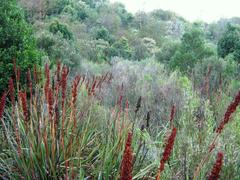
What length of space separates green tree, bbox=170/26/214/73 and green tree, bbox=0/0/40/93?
11095 mm

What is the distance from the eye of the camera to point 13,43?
19.9 ft

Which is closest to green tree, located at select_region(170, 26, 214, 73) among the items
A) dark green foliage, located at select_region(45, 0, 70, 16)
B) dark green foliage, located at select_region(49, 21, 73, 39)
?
dark green foliage, located at select_region(49, 21, 73, 39)

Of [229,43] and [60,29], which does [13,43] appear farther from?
[60,29]

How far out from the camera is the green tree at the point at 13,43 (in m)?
5.75

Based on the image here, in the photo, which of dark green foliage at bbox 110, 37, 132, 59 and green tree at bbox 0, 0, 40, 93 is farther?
dark green foliage at bbox 110, 37, 132, 59

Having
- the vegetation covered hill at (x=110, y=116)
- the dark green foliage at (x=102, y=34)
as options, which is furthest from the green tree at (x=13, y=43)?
the dark green foliage at (x=102, y=34)

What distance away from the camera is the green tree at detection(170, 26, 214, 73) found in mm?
16656

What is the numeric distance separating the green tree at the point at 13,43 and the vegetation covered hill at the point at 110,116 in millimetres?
17

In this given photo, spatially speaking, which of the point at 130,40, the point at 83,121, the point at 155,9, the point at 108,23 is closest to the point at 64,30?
the point at 130,40

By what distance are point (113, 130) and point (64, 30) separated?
18.7m

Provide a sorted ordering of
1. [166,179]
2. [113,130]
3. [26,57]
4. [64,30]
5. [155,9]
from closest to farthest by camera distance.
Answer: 1. [166,179]
2. [113,130]
3. [26,57]
4. [64,30]
5. [155,9]

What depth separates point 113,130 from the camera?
3.89m

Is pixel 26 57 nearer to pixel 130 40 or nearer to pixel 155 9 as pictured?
pixel 130 40

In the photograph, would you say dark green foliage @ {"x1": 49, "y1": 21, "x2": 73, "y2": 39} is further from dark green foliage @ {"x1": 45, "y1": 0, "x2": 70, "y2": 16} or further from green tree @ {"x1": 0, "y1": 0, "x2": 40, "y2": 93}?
green tree @ {"x1": 0, "y1": 0, "x2": 40, "y2": 93}
